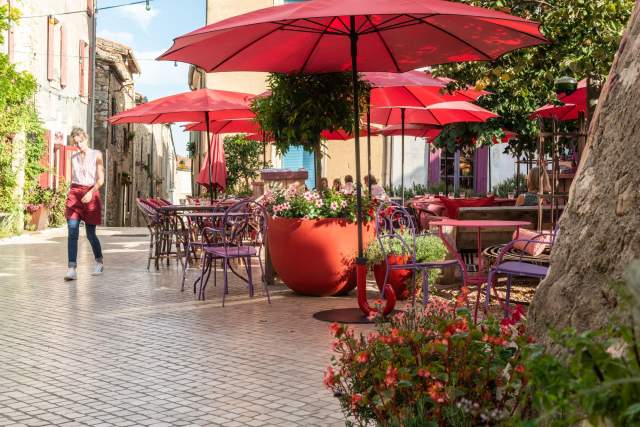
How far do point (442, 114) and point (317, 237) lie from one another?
4.91 meters

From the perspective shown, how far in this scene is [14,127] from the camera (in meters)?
17.6

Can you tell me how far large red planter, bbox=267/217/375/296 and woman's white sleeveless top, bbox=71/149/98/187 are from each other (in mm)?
2653

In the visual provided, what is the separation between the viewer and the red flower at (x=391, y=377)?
2.76 meters

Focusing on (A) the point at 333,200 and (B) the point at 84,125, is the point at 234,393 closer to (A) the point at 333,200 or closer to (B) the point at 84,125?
(A) the point at 333,200

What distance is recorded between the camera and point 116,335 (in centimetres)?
623

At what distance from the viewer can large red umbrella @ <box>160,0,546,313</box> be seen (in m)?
5.68

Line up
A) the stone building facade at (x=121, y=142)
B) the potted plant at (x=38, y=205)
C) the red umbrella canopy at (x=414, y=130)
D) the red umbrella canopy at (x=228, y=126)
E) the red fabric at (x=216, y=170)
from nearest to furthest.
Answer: the red fabric at (x=216, y=170)
the red umbrella canopy at (x=228, y=126)
the red umbrella canopy at (x=414, y=130)
the potted plant at (x=38, y=205)
the stone building facade at (x=121, y=142)

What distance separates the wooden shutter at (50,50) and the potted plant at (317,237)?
15888 mm

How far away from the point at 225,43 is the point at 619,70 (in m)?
4.39

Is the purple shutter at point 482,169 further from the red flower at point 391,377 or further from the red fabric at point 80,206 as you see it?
the red flower at point 391,377

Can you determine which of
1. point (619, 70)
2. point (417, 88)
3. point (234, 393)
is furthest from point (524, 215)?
point (619, 70)

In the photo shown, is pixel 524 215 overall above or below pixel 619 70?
below

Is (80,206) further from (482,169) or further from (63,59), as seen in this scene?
(63,59)

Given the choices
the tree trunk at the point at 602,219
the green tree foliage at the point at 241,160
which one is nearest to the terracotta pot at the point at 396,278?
the tree trunk at the point at 602,219
